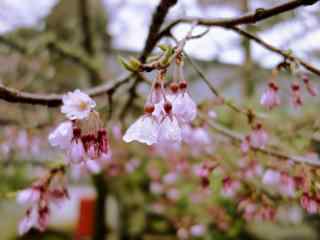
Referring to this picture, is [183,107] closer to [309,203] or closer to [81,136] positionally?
[81,136]

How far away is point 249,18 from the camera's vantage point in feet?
2.20

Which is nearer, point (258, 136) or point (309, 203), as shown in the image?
point (309, 203)

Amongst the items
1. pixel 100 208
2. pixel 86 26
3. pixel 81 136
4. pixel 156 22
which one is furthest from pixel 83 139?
pixel 100 208

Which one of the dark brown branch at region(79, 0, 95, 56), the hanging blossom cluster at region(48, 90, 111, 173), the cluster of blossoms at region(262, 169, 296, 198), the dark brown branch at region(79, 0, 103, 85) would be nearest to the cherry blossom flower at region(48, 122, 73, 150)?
the hanging blossom cluster at region(48, 90, 111, 173)

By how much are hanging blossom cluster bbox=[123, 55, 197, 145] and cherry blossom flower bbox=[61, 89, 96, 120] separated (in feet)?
0.25

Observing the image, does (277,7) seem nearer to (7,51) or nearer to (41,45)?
(41,45)

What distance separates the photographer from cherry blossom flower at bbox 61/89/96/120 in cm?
56

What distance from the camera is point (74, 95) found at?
0.57 m

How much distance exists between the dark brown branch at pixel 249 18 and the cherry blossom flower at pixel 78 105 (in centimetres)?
32

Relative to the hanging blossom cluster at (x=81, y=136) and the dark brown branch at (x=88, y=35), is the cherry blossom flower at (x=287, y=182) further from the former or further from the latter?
the dark brown branch at (x=88, y=35)

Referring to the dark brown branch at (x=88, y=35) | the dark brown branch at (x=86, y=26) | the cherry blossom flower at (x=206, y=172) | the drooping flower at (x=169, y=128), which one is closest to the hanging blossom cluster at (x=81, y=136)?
the drooping flower at (x=169, y=128)

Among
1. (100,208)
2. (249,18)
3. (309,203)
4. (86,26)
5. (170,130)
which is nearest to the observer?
(170,130)

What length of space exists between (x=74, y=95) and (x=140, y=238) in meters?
3.44

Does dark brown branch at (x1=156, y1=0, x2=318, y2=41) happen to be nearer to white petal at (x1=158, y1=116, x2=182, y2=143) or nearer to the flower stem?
white petal at (x1=158, y1=116, x2=182, y2=143)
